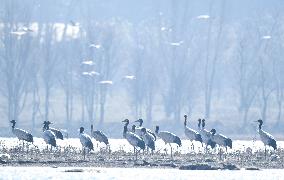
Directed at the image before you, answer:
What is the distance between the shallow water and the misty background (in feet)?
139

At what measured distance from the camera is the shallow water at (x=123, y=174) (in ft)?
144

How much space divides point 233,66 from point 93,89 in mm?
19262

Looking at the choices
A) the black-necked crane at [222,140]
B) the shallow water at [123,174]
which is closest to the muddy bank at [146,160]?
the black-necked crane at [222,140]

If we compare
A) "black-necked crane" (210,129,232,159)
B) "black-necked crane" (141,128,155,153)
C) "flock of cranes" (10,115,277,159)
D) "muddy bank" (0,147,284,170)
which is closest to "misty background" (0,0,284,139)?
"flock of cranes" (10,115,277,159)

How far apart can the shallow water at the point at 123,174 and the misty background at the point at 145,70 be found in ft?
139

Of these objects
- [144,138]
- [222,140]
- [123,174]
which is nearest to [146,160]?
[144,138]

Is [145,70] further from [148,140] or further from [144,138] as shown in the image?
[148,140]

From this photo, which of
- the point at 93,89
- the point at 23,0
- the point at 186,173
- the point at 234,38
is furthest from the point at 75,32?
the point at 186,173

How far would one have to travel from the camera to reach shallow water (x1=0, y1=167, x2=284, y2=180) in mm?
43781

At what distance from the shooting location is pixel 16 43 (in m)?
97.9

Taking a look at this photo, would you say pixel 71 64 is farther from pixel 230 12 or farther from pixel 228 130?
pixel 230 12

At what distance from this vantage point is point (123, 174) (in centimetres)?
4503

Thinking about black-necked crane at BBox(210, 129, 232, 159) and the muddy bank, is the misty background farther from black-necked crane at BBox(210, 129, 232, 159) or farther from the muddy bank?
the muddy bank

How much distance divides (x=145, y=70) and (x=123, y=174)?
2383 inches
